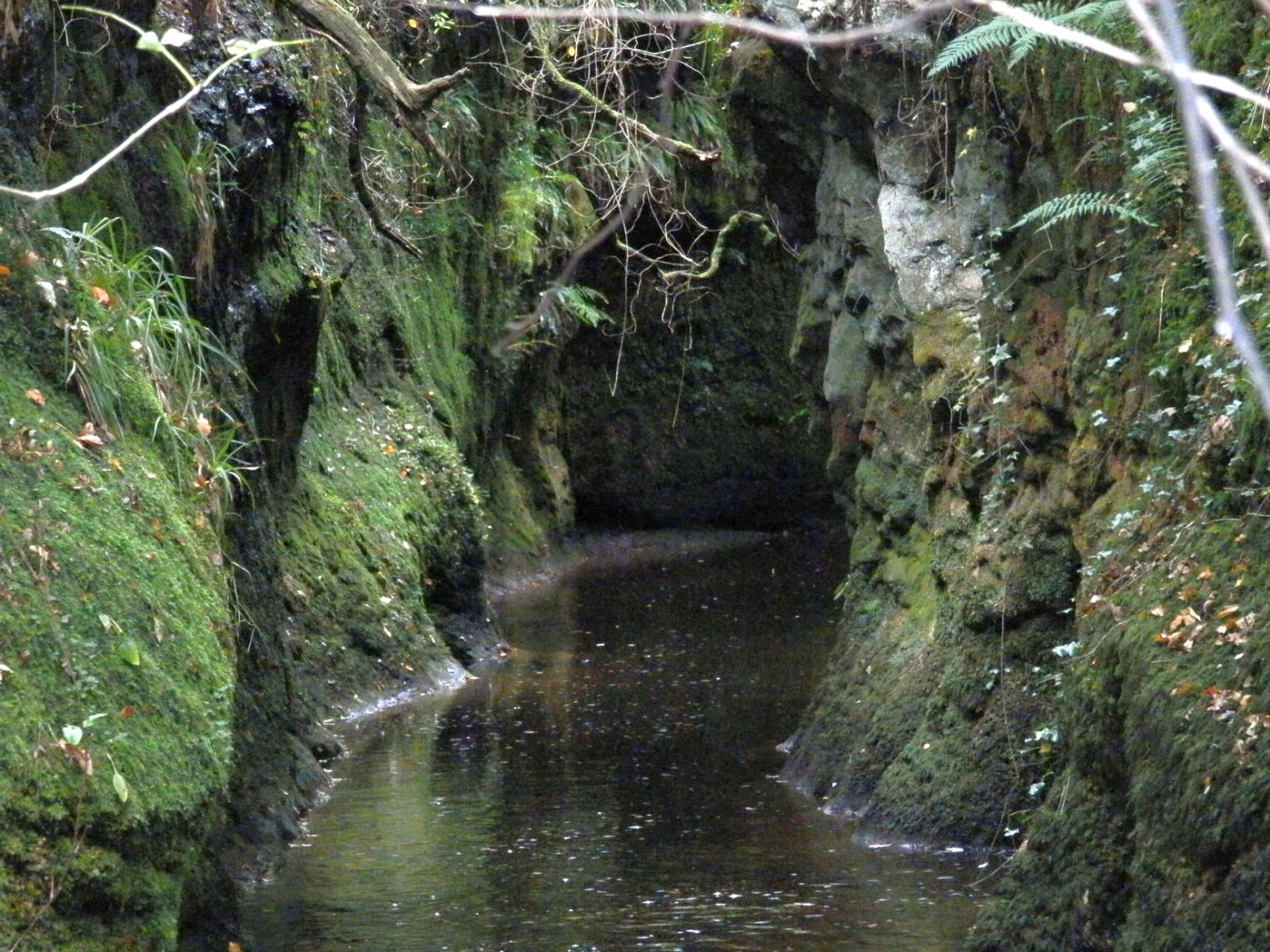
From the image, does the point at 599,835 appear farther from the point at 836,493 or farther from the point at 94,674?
the point at 836,493

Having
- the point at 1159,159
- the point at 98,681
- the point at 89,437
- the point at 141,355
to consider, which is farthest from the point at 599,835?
the point at 1159,159

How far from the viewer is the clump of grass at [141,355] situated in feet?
18.1

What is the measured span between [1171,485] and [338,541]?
7765 mm

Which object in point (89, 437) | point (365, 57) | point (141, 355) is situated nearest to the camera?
point (89, 437)

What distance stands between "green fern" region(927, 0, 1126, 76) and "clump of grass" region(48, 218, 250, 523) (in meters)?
3.69

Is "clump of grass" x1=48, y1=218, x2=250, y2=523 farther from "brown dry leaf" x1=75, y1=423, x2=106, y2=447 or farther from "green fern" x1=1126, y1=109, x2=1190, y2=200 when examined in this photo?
"green fern" x1=1126, y1=109, x2=1190, y2=200

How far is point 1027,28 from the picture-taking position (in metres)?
→ 6.43

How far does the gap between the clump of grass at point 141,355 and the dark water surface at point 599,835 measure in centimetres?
196

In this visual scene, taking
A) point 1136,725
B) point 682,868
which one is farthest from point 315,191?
point 1136,725

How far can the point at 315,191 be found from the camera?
11734 mm

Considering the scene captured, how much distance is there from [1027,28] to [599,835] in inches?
174

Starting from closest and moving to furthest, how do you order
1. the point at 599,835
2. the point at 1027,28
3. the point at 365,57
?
the point at 1027,28
the point at 365,57
the point at 599,835

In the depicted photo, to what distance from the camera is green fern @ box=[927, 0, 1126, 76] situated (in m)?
6.50

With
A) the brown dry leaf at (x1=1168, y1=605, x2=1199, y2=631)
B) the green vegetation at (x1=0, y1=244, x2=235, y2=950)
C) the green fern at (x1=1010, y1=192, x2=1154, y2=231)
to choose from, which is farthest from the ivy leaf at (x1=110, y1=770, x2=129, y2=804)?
the green fern at (x1=1010, y1=192, x2=1154, y2=231)
